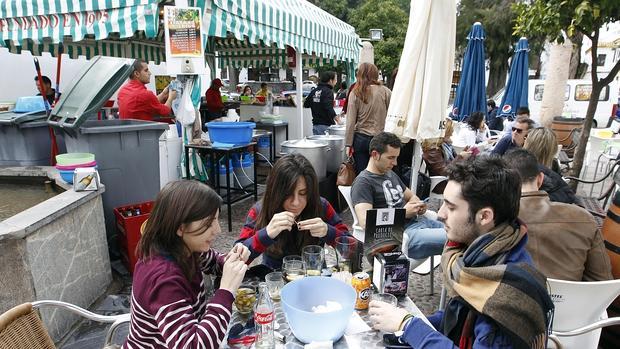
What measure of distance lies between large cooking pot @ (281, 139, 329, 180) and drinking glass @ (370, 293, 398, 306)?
3.29 metres

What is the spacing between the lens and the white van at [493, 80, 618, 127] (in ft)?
39.2

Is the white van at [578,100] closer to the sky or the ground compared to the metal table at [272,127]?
closer to the sky

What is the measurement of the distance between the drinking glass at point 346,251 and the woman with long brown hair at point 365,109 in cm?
330

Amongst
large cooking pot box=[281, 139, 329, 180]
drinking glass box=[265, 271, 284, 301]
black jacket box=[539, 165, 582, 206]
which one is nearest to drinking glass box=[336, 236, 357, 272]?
drinking glass box=[265, 271, 284, 301]

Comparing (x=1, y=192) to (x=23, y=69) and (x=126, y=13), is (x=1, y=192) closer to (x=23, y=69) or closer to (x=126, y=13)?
(x=126, y=13)

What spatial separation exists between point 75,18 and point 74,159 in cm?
→ 282

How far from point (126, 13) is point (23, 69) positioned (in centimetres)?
758

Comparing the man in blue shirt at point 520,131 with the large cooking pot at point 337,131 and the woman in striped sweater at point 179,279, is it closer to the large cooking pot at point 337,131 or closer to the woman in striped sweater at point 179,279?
the large cooking pot at point 337,131

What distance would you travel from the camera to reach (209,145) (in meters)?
4.75

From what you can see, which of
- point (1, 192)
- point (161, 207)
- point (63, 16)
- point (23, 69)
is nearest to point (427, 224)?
point (161, 207)

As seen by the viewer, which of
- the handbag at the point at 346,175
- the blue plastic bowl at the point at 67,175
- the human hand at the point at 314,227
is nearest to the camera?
the human hand at the point at 314,227

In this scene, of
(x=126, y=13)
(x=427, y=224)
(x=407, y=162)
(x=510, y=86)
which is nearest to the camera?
(x=427, y=224)

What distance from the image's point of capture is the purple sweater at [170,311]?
4.49 ft

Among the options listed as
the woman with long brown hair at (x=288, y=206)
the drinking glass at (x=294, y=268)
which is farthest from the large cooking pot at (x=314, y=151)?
the drinking glass at (x=294, y=268)
